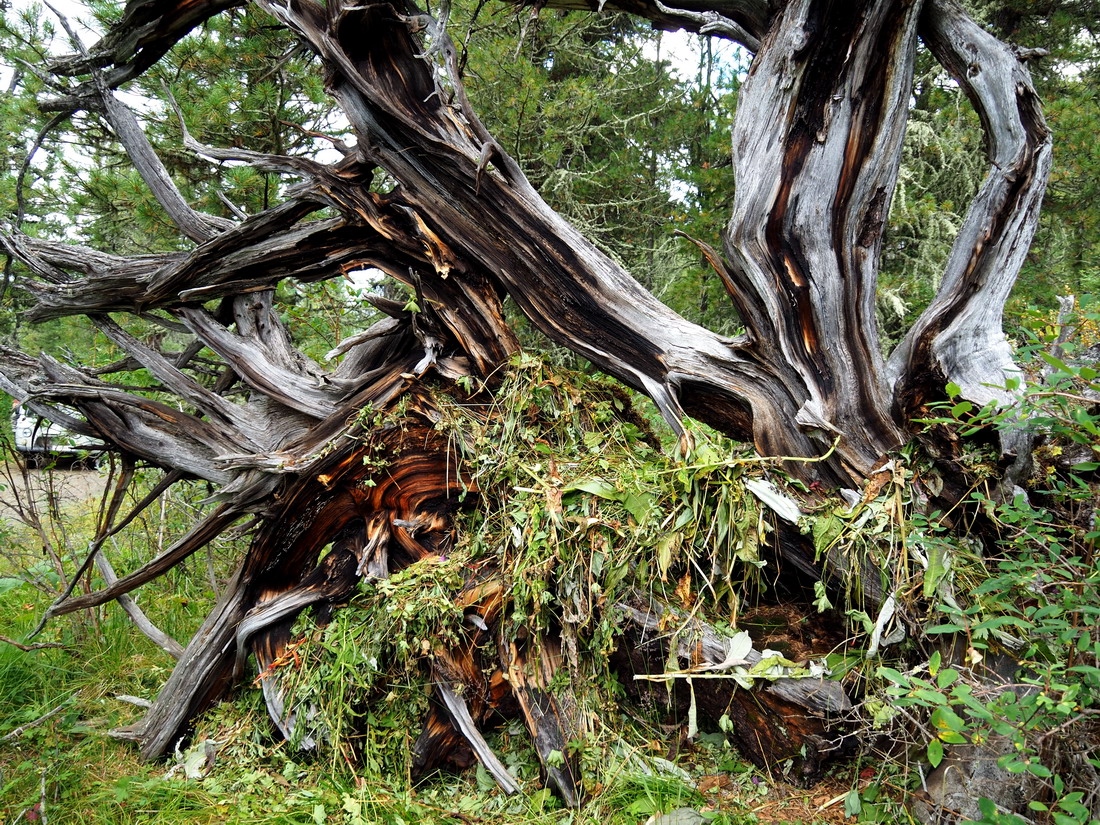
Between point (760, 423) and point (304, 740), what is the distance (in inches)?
105

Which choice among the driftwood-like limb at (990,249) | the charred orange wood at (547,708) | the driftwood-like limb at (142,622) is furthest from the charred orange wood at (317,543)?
the driftwood-like limb at (990,249)

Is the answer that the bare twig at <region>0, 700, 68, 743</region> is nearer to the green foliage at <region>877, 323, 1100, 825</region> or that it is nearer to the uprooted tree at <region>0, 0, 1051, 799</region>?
the uprooted tree at <region>0, 0, 1051, 799</region>

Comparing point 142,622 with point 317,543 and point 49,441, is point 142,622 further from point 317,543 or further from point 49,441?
point 49,441

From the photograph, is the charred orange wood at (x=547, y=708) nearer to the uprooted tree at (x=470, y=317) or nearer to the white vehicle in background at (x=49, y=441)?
the uprooted tree at (x=470, y=317)

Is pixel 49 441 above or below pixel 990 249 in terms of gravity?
above

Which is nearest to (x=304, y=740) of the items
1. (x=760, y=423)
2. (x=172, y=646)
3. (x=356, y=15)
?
(x=172, y=646)

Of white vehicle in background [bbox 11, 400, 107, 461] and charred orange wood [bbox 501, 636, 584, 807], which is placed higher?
white vehicle in background [bbox 11, 400, 107, 461]

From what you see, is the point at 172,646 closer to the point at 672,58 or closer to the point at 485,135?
the point at 485,135

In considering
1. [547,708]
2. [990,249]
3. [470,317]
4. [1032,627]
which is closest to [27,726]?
[547,708]

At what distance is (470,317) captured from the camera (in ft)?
12.6

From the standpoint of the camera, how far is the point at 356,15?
11.4ft

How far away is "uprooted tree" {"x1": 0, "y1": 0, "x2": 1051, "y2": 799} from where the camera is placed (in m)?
3.02

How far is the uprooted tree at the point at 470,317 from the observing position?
3.02m

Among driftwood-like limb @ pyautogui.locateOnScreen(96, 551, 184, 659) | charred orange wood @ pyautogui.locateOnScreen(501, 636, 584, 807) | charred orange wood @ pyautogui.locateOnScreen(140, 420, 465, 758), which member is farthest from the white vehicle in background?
charred orange wood @ pyautogui.locateOnScreen(501, 636, 584, 807)
